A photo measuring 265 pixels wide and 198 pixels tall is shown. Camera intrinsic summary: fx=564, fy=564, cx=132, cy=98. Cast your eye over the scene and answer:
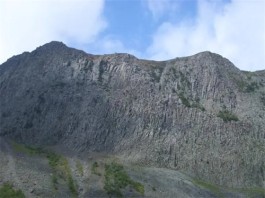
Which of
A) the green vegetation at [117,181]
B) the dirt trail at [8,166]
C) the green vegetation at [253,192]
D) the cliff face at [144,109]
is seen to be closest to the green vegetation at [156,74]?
the cliff face at [144,109]

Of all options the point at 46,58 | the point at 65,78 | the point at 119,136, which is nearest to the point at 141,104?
the point at 119,136

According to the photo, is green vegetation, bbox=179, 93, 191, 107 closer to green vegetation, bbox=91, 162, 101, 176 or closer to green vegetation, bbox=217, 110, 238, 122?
green vegetation, bbox=217, 110, 238, 122

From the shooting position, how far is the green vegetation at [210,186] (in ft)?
344

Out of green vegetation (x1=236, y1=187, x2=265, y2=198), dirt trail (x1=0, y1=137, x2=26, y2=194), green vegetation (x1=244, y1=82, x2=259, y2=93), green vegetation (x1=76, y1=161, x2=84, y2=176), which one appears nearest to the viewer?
dirt trail (x1=0, y1=137, x2=26, y2=194)

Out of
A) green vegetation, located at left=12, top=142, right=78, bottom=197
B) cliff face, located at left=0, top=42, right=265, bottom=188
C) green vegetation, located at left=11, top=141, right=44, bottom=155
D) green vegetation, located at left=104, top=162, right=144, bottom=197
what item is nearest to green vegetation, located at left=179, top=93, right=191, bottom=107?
cliff face, located at left=0, top=42, right=265, bottom=188

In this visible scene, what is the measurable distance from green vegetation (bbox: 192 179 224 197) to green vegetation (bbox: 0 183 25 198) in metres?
35.1

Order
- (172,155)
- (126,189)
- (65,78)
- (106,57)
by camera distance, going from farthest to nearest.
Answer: (106,57) < (65,78) < (172,155) < (126,189)

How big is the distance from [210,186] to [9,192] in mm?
40468

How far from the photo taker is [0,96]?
134m

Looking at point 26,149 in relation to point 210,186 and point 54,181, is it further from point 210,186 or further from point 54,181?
point 210,186

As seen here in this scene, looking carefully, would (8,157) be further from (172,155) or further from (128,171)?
(172,155)

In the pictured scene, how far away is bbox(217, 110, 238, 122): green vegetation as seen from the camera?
427 feet

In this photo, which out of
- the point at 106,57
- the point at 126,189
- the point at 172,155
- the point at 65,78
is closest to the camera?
the point at 126,189

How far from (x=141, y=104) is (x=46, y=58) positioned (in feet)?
95.3
